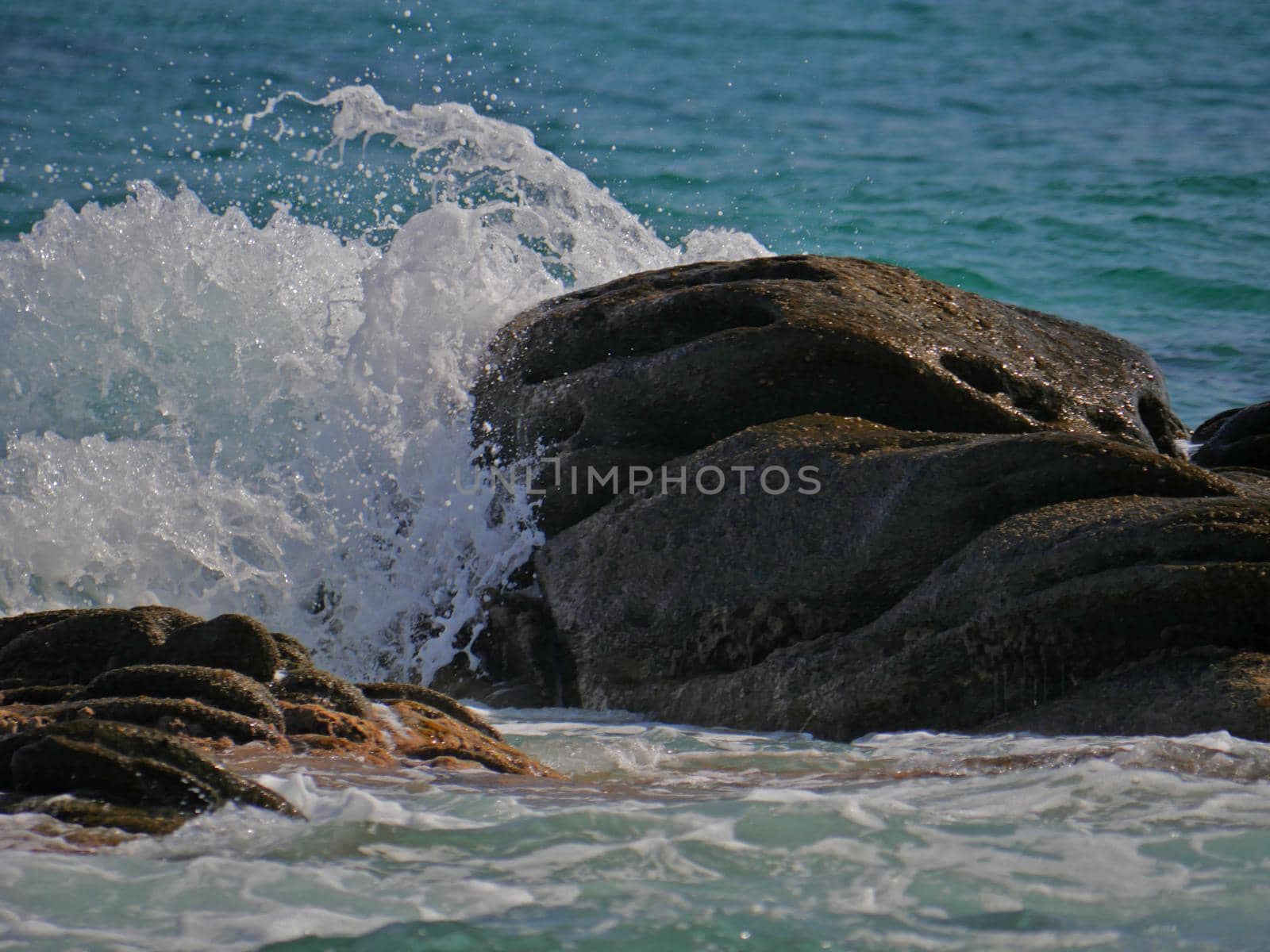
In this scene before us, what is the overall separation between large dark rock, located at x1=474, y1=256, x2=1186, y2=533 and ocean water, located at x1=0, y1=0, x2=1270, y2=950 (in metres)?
0.39

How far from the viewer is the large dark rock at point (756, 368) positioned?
17.3 ft

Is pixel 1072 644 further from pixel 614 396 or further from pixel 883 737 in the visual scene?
pixel 614 396

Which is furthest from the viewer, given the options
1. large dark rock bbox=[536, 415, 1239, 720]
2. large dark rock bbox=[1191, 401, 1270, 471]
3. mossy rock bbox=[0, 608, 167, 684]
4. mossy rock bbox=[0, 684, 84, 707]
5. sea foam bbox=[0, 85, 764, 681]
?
large dark rock bbox=[1191, 401, 1270, 471]

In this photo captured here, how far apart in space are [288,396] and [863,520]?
3.55 m

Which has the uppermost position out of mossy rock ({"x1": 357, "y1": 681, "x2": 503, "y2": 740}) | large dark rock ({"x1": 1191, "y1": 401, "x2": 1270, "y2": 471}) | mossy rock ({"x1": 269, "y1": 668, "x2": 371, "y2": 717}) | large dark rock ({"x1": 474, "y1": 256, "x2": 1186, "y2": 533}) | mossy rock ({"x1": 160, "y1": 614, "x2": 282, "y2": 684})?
large dark rock ({"x1": 474, "y1": 256, "x2": 1186, "y2": 533})

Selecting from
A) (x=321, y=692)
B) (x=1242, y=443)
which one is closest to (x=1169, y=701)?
(x=321, y=692)

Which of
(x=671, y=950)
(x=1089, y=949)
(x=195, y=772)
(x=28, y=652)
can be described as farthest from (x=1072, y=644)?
(x=28, y=652)

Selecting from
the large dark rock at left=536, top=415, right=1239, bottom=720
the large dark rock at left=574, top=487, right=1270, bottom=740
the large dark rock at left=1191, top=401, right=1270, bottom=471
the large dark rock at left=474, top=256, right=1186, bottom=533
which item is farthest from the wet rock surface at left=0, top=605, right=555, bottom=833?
the large dark rock at left=1191, top=401, right=1270, bottom=471

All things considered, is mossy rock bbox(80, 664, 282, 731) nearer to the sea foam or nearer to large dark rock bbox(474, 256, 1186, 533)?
the sea foam

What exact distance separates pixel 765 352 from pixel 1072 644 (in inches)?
67.0

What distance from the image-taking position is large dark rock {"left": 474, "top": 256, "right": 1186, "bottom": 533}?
5258mm

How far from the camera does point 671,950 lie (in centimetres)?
244

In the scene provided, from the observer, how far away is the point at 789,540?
463 cm

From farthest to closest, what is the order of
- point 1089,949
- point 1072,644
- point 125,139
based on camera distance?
point 125,139
point 1072,644
point 1089,949
